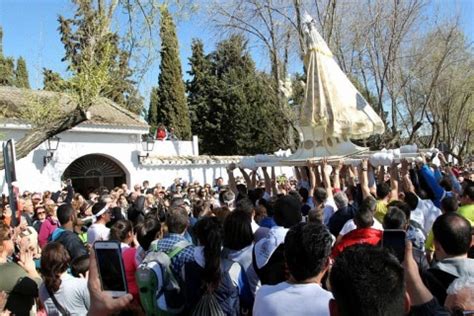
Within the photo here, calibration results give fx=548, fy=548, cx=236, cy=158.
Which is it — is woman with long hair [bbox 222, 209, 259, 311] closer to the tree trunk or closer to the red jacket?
the red jacket

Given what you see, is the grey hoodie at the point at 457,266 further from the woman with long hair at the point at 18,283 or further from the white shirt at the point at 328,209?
the woman with long hair at the point at 18,283

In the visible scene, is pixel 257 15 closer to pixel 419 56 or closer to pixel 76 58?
pixel 419 56

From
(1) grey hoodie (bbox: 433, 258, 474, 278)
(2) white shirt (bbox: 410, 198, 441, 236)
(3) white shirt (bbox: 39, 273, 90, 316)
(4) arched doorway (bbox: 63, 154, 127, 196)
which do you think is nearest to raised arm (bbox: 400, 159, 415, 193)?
(2) white shirt (bbox: 410, 198, 441, 236)

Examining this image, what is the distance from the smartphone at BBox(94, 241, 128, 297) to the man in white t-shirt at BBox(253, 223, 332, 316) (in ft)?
2.68

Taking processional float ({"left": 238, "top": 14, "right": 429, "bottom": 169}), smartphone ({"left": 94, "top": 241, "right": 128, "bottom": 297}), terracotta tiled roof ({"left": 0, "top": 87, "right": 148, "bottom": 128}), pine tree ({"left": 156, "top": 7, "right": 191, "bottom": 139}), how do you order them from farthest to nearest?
pine tree ({"left": 156, "top": 7, "right": 191, "bottom": 139})
terracotta tiled roof ({"left": 0, "top": 87, "right": 148, "bottom": 128})
processional float ({"left": 238, "top": 14, "right": 429, "bottom": 169})
smartphone ({"left": 94, "top": 241, "right": 128, "bottom": 297})

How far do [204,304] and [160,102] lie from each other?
32.3 metres

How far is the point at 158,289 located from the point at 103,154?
55.4ft

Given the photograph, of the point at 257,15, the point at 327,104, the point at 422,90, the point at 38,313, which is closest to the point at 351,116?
the point at 327,104

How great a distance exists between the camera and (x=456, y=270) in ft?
10.00

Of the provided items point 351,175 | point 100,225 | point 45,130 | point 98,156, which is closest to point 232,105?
point 98,156

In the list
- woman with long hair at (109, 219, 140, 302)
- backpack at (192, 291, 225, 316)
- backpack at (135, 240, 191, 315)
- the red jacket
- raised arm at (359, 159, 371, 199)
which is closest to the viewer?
backpack at (192, 291, 225, 316)

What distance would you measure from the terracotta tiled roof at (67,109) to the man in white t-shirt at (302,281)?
47.8 feet

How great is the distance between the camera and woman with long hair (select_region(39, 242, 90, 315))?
3893 millimetres

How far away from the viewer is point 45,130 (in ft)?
38.4
